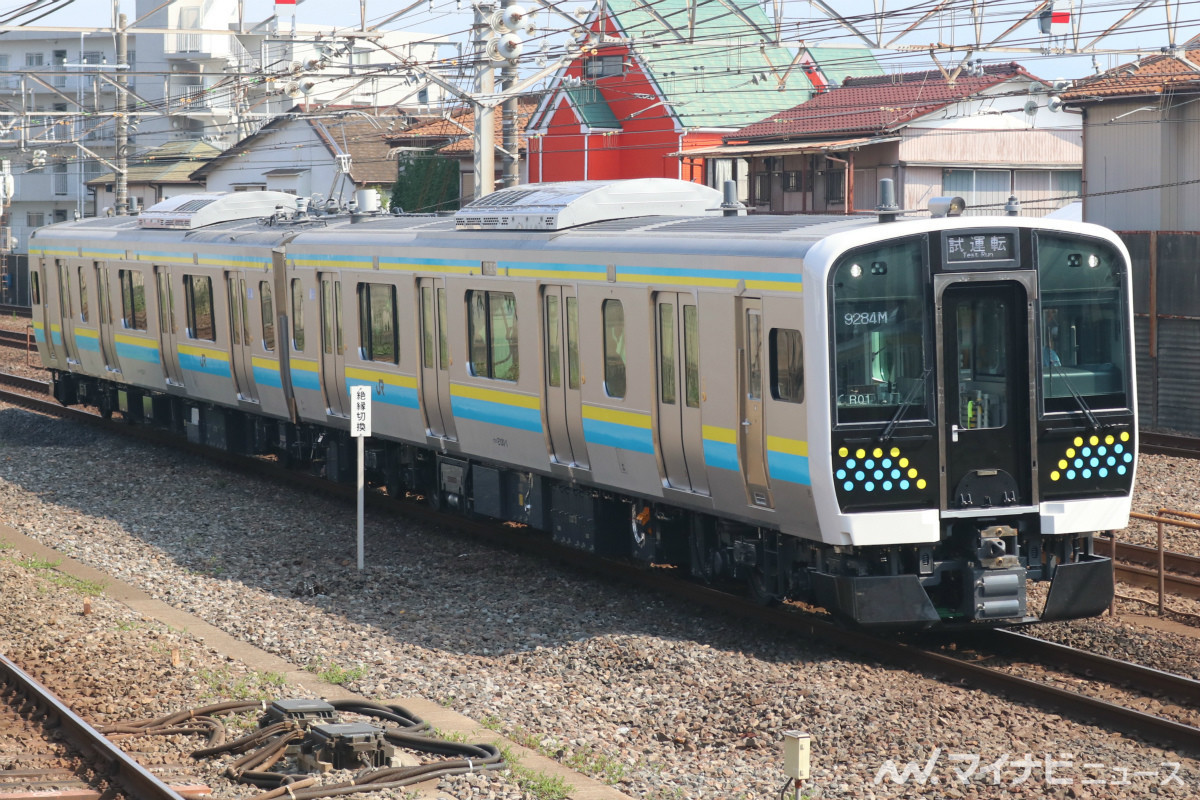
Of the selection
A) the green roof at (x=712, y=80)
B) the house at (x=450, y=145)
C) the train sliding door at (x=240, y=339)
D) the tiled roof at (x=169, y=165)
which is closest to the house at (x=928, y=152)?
the green roof at (x=712, y=80)

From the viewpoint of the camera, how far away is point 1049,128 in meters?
36.3

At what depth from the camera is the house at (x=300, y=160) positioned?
52.2m

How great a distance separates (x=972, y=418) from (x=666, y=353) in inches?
89.9

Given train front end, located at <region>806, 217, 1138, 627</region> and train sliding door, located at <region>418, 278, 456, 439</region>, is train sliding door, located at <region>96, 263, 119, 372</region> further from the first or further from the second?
train front end, located at <region>806, 217, 1138, 627</region>

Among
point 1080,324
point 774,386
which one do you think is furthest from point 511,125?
point 1080,324

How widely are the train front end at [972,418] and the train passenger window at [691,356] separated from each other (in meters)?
1.42

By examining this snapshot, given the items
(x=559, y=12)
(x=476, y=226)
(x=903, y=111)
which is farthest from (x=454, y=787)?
(x=903, y=111)

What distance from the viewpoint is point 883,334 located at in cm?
938

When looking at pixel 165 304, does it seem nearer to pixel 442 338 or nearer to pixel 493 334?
pixel 442 338

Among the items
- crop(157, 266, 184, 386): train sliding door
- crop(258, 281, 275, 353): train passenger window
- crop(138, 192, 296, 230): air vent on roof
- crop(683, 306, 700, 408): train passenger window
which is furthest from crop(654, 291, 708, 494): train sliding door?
crop(138, 192, 296, 230): air vent on roof

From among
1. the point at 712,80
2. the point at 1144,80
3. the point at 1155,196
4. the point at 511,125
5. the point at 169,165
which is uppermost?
the point at 712,80

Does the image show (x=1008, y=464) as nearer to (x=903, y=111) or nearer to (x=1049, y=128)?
(x=903, y=111)

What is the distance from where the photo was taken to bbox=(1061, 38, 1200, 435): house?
72.4ft

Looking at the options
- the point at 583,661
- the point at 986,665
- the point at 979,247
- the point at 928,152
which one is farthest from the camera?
the point at 928,152
